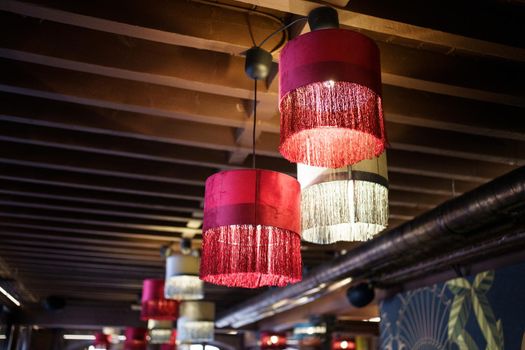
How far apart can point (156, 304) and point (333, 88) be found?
5.07 meters

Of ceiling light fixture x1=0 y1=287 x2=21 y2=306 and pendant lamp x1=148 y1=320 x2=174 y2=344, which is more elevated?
ceiling light fixture x1=0 y1=287 x2=21 y2=306

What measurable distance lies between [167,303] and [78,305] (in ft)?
25.4

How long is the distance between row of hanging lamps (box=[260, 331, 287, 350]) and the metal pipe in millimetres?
7912

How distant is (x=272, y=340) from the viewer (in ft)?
47.7

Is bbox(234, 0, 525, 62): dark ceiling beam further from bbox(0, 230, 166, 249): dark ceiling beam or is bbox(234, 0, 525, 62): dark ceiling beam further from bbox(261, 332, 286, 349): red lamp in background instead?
bbox(261, 332, 286, 349): red lamp in background

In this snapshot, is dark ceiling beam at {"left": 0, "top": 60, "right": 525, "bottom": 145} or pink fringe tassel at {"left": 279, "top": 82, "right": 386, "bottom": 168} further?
dark ceiling beam at {"left": 0, "top": 60, "right": 525, "bottom": 145}

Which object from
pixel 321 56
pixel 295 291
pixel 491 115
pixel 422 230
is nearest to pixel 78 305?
pixel 295 291

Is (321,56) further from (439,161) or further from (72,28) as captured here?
(439,161)

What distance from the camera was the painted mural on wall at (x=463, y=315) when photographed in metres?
4.72

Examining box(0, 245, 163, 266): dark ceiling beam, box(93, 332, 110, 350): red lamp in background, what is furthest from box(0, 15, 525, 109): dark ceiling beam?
box(93, 332, 110, 350): red lamp in background

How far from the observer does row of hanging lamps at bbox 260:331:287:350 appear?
14.2m

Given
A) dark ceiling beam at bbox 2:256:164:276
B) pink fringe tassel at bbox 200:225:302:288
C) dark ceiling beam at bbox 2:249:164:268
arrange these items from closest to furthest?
pink fringe tassel at bbox 200:225:302:288
dark ceiling beam at bbox 2:249:164:268
dark ceiling beam at bbox 2:256:164:276

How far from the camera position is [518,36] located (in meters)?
2.93

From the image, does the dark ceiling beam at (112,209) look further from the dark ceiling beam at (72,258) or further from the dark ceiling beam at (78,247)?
the dark ceiling beam at (72,258)
